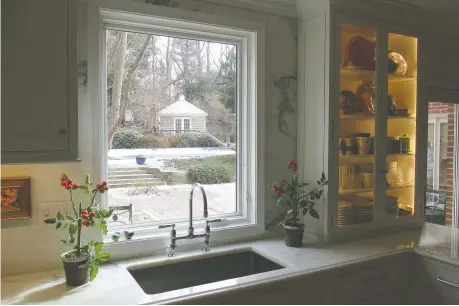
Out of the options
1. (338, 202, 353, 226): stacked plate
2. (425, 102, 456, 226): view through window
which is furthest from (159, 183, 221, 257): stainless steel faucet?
(425, 102, 456, 226): view through window

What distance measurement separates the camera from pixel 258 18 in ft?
7.32

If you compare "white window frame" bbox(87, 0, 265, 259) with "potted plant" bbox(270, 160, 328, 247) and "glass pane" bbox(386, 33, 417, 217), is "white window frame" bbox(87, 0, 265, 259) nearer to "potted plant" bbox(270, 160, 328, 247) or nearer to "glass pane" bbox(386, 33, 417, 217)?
"potted plant" bbox(270, 160, 328, 247)

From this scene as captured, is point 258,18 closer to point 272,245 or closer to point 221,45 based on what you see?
point 221,45

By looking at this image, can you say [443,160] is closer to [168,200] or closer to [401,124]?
[401,124]

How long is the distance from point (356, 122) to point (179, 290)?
1.59 metres

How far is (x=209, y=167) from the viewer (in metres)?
2.26

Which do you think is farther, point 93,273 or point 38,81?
point 93,273

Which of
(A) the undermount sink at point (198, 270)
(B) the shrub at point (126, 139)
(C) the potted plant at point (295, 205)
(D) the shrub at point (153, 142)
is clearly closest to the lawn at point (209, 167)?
(D) the shrub at point (153, 142)

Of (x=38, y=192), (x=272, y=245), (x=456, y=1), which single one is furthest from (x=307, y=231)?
(x=456, y=1)

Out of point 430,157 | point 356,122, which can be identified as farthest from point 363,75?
point 430,157

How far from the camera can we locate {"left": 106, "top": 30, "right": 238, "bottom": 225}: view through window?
2.00 metres

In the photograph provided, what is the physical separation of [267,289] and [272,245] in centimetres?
53

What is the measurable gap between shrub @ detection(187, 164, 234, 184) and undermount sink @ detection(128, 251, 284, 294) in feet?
1.53

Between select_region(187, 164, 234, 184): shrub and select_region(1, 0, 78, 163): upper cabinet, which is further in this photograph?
select_region(187, 164, 234, 184): shrub
